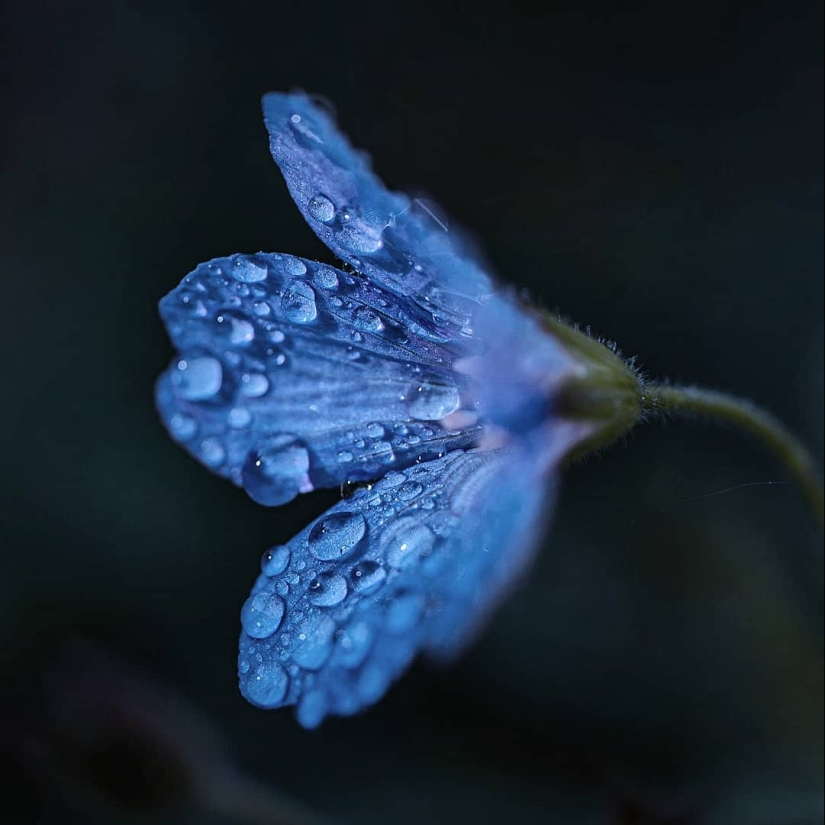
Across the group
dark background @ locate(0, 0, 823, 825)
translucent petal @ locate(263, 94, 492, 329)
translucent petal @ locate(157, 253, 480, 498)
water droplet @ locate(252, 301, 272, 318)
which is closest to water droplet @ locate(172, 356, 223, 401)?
translucent petal @ locate(157, 253, 480, 498)

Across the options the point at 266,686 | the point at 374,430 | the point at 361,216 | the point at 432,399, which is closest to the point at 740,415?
the point at 432,399

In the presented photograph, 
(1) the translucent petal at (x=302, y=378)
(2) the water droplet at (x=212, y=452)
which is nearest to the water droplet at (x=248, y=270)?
(1) the translucent petal at (x=302, y=378)

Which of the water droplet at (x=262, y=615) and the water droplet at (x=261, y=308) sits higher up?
the water droplet at (x=261, y=308)

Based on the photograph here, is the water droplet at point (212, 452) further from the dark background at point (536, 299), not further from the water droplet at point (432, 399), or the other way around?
the dark background at point (536, 299)

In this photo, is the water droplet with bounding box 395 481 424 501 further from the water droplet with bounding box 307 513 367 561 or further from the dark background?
the dark background

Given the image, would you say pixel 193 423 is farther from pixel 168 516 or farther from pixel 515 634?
pixel 515 634

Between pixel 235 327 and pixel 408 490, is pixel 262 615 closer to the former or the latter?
pixel 408 490
